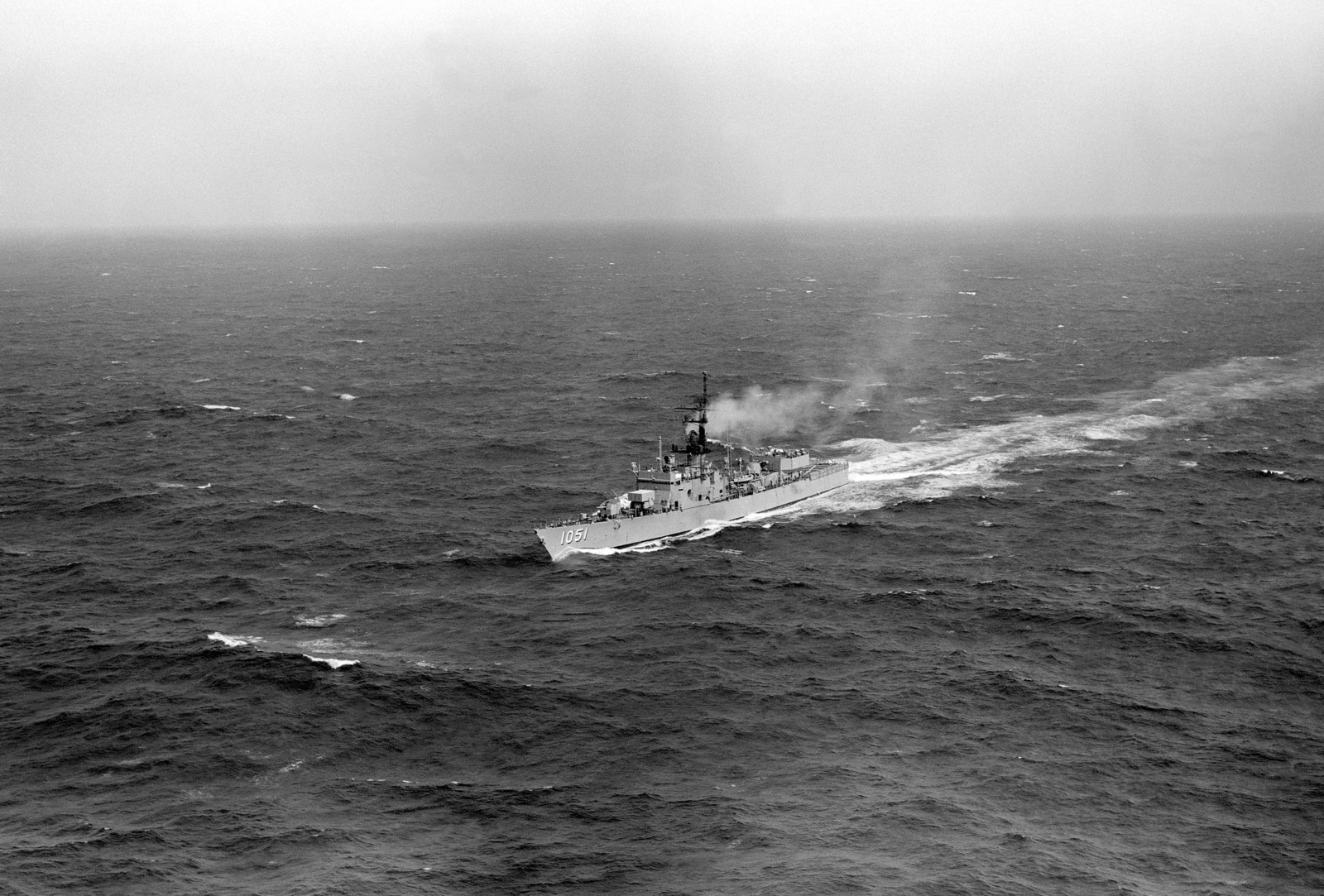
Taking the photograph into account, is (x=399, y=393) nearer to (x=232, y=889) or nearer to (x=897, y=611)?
(x=897, y=611)

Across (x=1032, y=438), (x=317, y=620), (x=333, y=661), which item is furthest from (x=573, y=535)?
(x=1032, y=438)

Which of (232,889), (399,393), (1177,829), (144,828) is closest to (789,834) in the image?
(1177,829)

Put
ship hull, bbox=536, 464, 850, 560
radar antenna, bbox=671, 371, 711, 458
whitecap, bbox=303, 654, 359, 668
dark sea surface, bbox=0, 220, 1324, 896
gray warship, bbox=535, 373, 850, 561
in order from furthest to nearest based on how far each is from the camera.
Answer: radar antenna, bbox=671, 371, 711, 458 → gray warship, bbox=535, 373, 850, 561 → ship hull, bbox=536, 464, 850, 560 → whitecap, bbox=303, 654, 359, 668 → dark sea surface, bbox=0, 220, 1324, 896

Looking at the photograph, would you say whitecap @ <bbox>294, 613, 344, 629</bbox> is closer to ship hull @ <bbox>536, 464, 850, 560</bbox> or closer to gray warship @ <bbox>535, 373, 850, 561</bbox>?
ship hull @ <bbox>536, 464, 850, 560</bbox>

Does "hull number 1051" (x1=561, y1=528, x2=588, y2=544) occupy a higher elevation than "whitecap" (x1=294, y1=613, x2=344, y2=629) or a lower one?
higher

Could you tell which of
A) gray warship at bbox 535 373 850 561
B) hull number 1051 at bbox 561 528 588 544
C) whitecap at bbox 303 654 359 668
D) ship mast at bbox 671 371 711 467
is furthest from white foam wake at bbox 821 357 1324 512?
whitecap at bbox 303 654 359 668

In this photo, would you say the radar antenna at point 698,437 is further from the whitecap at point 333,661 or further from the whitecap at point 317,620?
the whitecap at point 333,661

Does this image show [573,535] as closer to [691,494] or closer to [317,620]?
[691,494]

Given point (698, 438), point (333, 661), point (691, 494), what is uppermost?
point (698, 438)
